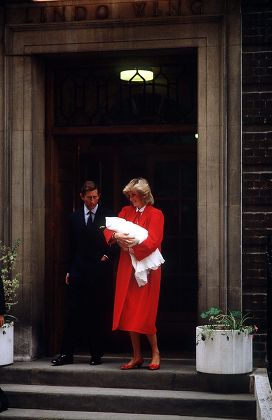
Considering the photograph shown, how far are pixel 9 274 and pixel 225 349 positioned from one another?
2768 millimetres

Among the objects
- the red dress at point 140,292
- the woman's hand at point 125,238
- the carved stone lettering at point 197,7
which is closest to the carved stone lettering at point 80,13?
the carved stone lettering at point 197,7

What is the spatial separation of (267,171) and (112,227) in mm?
1780

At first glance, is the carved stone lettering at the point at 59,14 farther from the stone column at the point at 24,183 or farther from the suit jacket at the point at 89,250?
the suit jacket at the point at 89,250

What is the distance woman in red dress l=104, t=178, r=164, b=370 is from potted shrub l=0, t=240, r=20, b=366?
112 centimetres

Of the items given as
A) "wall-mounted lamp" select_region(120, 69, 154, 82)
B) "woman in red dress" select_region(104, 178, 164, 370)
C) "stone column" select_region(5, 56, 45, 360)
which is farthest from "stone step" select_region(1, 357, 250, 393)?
"wall-mounted lamp" select_region(120, 69, 154, 82)

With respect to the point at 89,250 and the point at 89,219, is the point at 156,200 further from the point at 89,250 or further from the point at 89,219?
the point at 89,250

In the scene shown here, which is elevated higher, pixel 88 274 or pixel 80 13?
pixel 80 13

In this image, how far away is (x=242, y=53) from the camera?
1008cm

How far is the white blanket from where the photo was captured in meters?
9.84

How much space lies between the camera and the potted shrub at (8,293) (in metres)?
9.82

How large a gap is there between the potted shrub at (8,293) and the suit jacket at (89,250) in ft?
2.16

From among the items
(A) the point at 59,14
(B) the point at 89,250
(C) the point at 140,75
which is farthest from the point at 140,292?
(A) the point at 59,14

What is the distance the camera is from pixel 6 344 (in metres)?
9.84

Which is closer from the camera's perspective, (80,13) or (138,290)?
(138,290)
